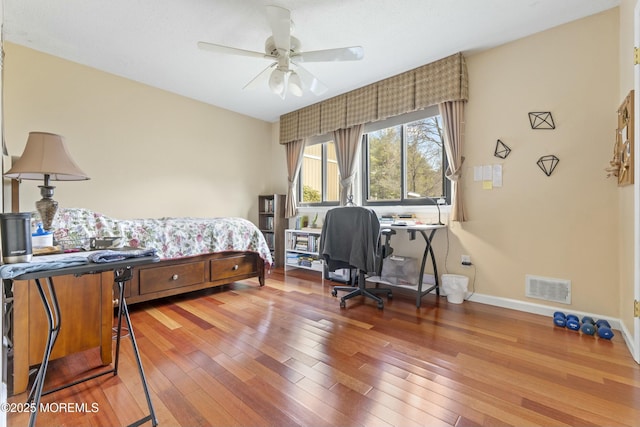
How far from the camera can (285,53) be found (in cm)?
234

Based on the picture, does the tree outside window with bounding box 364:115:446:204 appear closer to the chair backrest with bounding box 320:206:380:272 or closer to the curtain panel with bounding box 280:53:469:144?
the curtain panel with bounding box 280:53:469:144

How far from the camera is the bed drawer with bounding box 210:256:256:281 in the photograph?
3086mm

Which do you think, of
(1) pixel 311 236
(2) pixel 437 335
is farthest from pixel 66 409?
(1) pixel 311 236

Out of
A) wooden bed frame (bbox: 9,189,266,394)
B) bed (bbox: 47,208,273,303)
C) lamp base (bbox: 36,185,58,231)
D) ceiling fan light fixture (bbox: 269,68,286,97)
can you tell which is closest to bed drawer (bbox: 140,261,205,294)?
bed (bbox: 47,208,273,303)

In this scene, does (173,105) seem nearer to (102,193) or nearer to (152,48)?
(152,48)

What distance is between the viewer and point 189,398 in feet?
4.53

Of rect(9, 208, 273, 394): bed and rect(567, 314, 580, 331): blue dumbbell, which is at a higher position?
rect(9, 208, 273, 394): bed

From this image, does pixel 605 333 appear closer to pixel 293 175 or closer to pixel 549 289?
pixel 549 289

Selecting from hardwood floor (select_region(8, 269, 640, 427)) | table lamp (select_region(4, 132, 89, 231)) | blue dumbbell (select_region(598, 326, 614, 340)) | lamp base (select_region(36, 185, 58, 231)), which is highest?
table lamp (select_region(4, 132, 89, 231))

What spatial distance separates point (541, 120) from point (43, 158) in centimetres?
384

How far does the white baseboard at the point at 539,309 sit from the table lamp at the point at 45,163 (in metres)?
3.57

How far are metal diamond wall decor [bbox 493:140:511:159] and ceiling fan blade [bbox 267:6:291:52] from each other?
2.21 m

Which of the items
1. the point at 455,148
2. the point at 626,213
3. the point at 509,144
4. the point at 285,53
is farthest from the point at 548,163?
the point at 285,53

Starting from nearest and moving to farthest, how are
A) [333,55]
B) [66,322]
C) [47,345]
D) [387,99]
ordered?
[47,345], [66,322], [333,55], [387,99]
